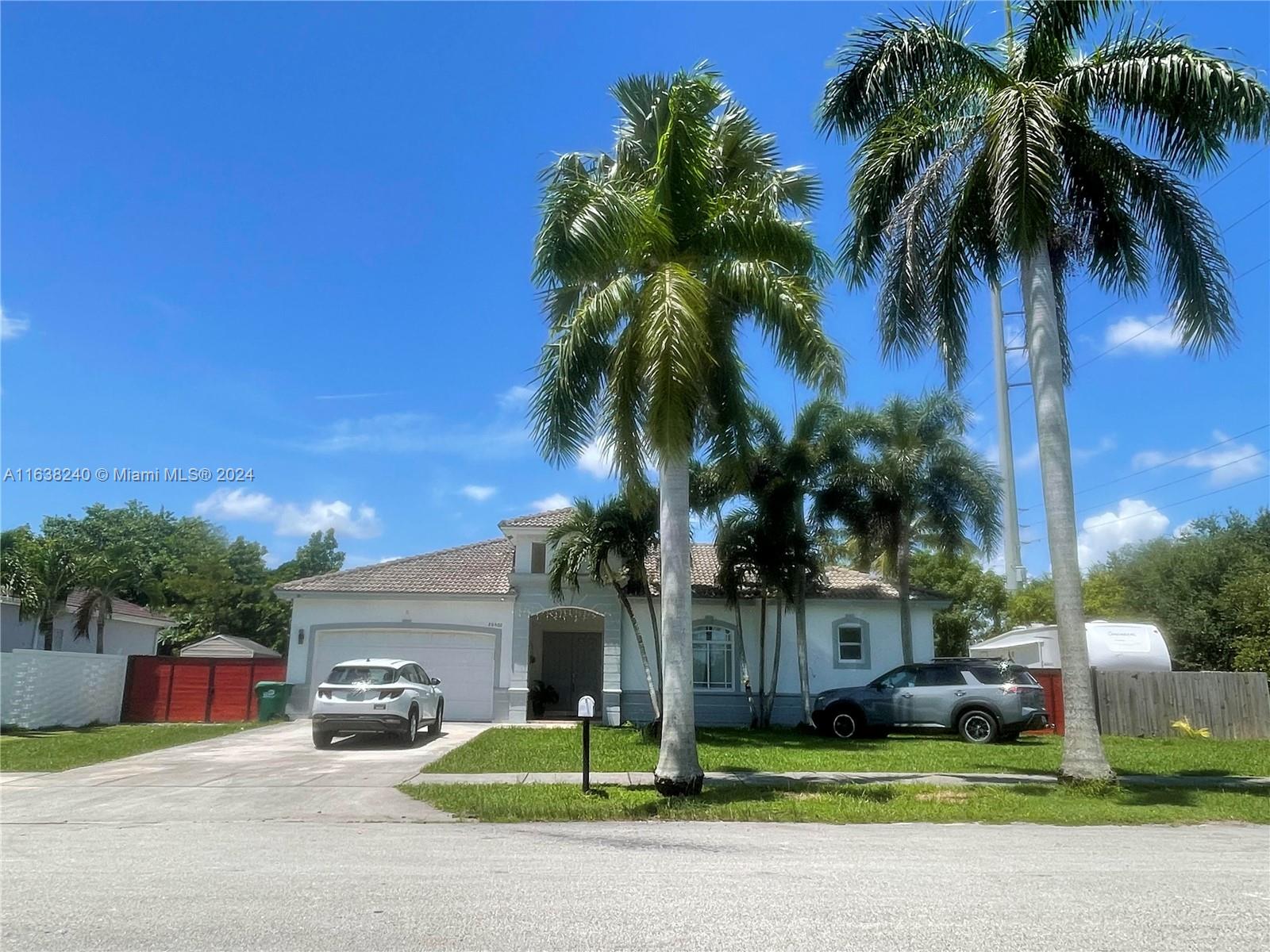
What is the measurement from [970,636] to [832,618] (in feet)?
94.3

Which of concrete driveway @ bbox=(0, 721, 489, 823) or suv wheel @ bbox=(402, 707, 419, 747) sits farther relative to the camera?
suv wheel @ bbox=(402, 707, 419, 747)

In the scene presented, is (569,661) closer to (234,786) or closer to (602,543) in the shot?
(602,543)

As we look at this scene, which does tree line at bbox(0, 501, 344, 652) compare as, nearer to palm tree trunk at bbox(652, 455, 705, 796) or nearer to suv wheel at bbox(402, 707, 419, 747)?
suv wheel at bbox(402, 707, 419, 747)

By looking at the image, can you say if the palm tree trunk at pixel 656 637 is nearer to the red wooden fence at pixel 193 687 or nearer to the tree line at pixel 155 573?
the red wooden fence at pixel 193 687

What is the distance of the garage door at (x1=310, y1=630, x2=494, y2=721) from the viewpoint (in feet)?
78.6

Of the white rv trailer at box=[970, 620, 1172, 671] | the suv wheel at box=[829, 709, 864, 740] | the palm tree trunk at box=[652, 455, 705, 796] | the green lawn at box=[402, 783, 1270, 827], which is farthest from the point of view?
the white rv trailer at box=[970, 620, 1172, 671]

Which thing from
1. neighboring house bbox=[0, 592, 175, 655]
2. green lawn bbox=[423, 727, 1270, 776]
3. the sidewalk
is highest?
neighboring house bbox=[0, 592, 175, 655]

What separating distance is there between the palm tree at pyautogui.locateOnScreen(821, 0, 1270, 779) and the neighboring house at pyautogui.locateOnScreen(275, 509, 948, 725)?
11.7 metres

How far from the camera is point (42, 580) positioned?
27.2 meters

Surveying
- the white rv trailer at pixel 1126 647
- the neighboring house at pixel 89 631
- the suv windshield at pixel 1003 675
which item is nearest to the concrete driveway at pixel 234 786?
the suv windshield at pixel 1003 675

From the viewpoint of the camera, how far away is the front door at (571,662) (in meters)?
27.4

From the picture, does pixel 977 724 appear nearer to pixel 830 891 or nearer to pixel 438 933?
pixel 830 891

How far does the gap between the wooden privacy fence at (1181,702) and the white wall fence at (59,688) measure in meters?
24.9

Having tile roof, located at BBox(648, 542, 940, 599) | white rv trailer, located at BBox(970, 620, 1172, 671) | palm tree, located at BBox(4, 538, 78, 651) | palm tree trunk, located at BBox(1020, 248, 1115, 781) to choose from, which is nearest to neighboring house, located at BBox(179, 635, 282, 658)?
A: palm tree, located at BBox(4, 538, 78, 651)
